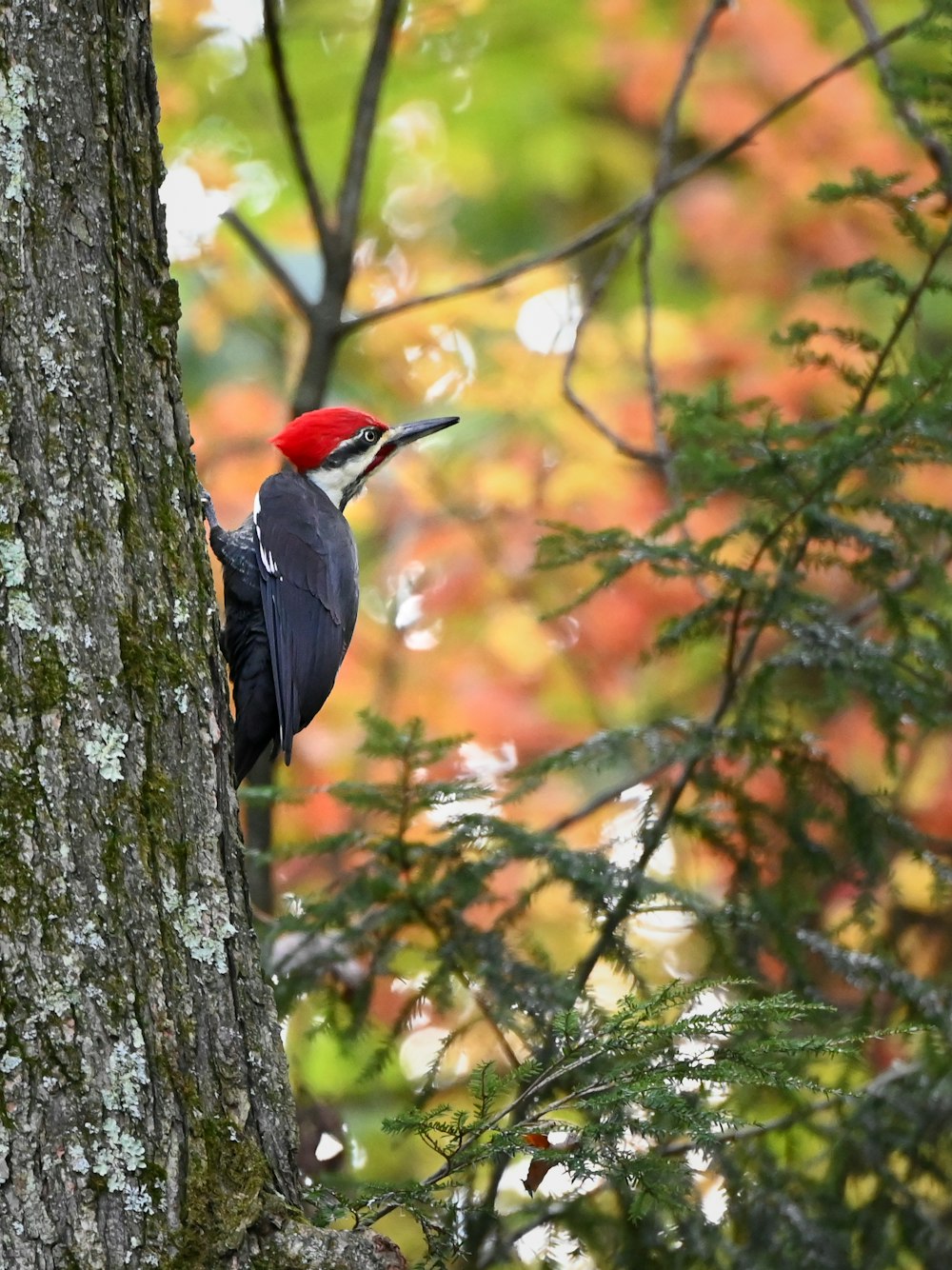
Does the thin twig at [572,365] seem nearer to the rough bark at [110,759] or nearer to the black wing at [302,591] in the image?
the black wing at [302,591]

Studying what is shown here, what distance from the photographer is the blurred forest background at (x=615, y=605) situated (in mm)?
2975

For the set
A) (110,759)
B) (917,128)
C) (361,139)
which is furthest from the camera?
(361,139)

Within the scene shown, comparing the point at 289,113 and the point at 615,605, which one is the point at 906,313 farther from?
the point at 615,605

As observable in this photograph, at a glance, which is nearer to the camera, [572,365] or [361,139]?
[572,365]

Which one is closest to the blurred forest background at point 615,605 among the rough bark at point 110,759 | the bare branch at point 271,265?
the bare branch at point 271,265

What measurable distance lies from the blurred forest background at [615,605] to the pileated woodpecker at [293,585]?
209mm

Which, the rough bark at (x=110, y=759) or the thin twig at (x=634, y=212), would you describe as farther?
the thin twig at (x=634, y=212)

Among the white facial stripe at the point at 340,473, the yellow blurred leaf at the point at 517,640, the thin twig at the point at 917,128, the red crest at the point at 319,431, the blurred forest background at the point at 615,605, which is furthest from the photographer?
the yellow blurred leaf at the point at 517,640

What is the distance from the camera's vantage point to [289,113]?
4156 mm

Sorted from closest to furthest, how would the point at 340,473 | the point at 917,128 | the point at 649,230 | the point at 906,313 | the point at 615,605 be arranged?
the point at 906,313 < the point at 917,128 < the point at 340,473 < the point at 649,230 < the point at 615,605

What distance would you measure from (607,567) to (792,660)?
1.48ft

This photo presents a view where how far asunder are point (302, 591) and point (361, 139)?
1685 millimetres

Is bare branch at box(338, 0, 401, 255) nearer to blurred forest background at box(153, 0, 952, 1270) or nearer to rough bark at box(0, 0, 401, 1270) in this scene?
blurred forest background at box(153, 0, 952, 1270)

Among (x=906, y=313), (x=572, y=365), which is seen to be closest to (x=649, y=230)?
(x=572, y=365)
